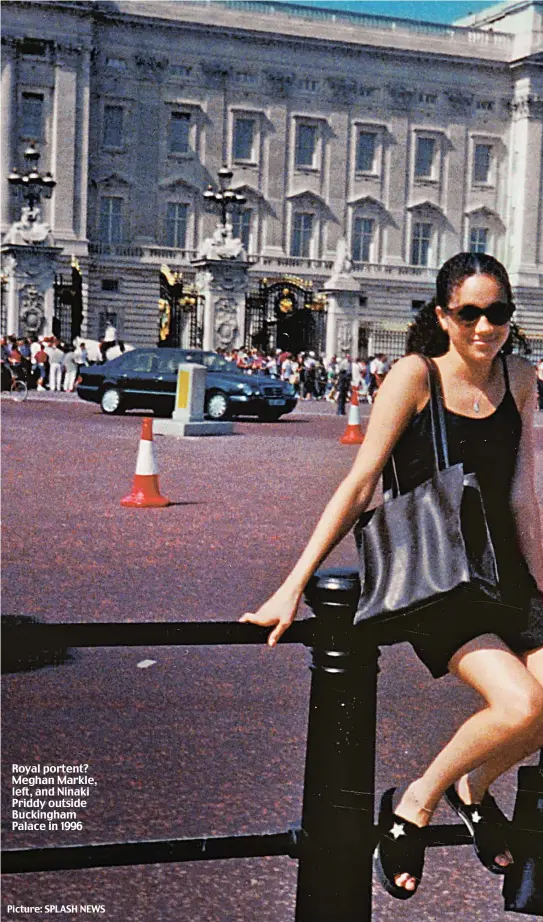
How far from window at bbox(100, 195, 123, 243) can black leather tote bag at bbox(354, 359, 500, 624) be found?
56735 mm

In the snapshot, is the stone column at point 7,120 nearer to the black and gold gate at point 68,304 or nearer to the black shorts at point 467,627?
the black and gold gate at point 68,304

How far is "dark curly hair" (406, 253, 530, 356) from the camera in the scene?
2.87m

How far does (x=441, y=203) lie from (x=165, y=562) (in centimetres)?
5768

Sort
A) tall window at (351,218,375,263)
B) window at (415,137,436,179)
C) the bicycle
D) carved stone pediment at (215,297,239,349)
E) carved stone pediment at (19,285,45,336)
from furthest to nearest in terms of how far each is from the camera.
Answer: window at (415,137,436,179), tall window at (351,218,375,263), carved stone pediment at (215,297,239,349), carved stone pediment at (19,285,45,336), the bicycle

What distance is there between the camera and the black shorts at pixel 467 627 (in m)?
2.61

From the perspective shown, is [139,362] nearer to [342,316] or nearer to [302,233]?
[342,316]

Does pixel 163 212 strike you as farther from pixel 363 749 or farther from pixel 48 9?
pixel 363 749

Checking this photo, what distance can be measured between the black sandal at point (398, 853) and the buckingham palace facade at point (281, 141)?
50301mm

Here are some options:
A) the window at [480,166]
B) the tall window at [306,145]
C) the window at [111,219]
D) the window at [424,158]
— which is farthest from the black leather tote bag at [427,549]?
the window at [480,166]

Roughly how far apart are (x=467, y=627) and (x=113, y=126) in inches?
2294

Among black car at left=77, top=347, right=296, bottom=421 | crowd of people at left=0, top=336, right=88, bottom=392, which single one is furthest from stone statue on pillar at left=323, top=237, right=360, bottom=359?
black car at left=77, top=347, right=296, bottom=421

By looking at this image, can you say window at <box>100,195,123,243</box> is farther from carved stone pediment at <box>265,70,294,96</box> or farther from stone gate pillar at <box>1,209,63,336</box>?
stone gate pillar at <box>1,209,63,336</box>

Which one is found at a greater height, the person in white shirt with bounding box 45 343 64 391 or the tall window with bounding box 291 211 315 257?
the tall window with bounding box 291 211 315 257

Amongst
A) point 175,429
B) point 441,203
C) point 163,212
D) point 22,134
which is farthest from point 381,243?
point 175,429
